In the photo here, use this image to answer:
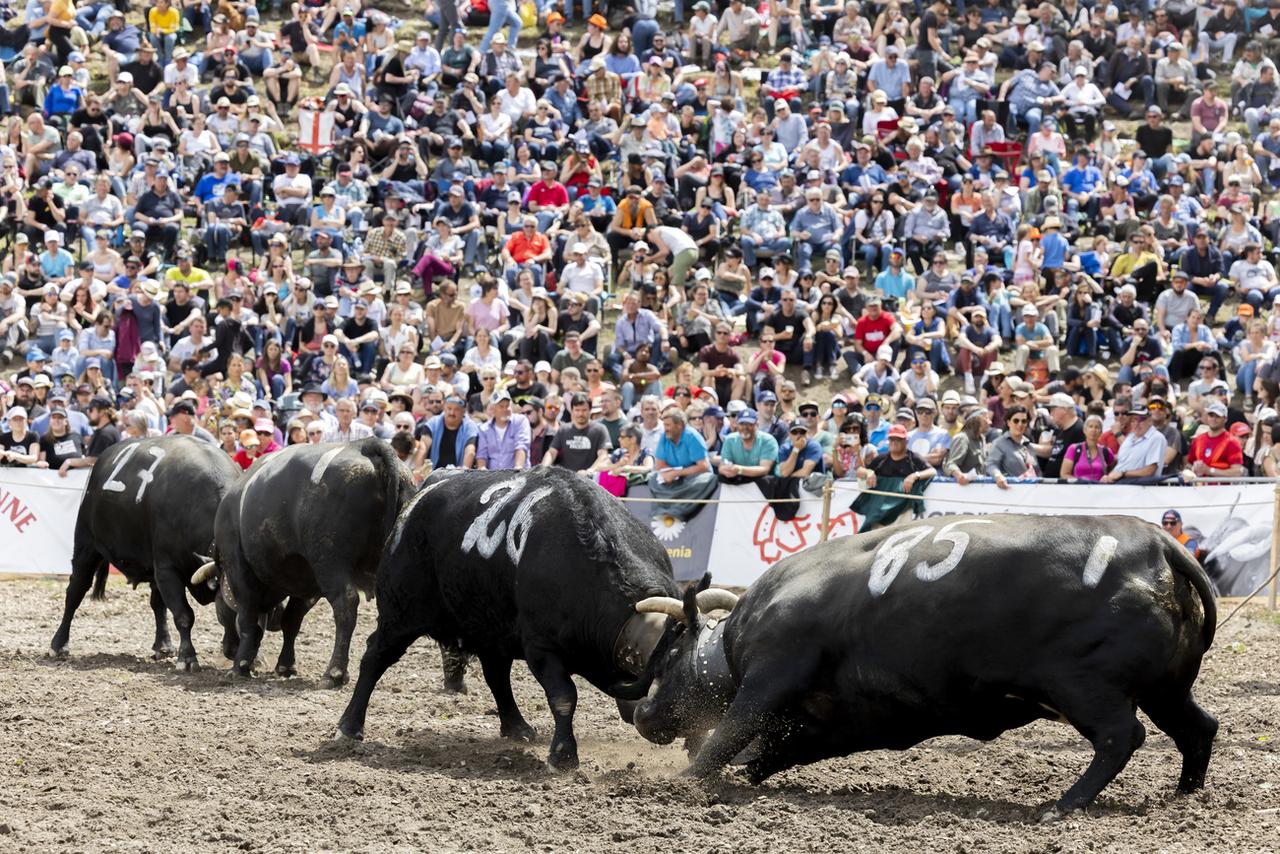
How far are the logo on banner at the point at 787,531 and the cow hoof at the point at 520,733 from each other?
19.1 ft

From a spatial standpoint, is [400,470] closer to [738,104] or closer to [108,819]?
[108,819]

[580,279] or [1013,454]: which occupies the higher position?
[580,279]

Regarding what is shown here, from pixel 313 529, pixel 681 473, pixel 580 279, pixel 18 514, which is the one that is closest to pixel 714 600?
pixel 313 529

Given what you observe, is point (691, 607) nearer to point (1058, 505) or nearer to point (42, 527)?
→ point (1058, 505)

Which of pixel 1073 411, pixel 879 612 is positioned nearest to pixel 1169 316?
pixel 1073 411

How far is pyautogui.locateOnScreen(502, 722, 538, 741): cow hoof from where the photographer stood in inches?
401

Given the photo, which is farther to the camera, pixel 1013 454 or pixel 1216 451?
pixel 1013 454

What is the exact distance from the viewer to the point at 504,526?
31.4 feet

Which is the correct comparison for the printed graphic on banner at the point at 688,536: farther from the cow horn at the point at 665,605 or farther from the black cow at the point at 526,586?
the cow horn at the point at 665,605

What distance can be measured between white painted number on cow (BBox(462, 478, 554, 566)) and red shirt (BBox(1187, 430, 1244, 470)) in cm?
835

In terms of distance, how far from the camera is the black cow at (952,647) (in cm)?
771

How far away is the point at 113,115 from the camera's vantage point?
25234mm

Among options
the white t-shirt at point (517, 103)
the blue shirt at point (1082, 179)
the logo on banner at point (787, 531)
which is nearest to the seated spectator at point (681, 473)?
the logo on banner at point (787, 531)

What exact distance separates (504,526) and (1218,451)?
8639mm
